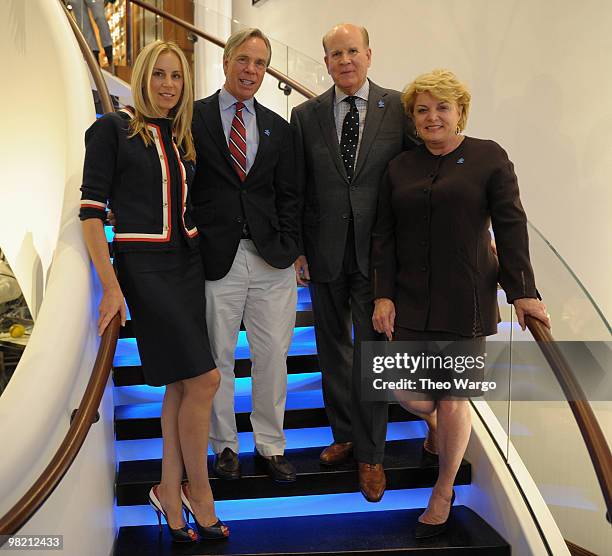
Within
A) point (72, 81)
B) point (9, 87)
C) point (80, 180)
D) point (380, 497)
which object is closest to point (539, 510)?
point (380, 497)

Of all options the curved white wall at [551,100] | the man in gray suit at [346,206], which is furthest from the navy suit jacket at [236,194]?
the curved white wall at [551,100]

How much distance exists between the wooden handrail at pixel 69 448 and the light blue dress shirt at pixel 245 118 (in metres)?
0.93

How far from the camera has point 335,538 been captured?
2.81m

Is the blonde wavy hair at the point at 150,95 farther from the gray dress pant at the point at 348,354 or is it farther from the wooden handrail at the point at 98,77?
the wooden handrail at the point at 98,77

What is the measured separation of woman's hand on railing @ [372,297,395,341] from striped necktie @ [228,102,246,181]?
77 cm

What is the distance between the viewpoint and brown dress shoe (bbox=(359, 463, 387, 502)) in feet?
9.64

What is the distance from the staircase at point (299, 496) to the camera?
276 cm

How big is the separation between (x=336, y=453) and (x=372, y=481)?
0.22 m

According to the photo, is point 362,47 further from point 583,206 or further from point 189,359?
point 583,206

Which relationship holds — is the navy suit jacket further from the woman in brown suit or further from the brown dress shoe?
the brown dress shoe

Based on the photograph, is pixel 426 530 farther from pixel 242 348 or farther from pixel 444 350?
pixel 242 348

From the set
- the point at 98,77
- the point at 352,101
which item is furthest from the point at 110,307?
the point at 98,77

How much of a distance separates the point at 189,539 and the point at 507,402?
1.51 m

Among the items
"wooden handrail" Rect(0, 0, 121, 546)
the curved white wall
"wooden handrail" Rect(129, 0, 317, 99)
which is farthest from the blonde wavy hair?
"wooden handrail" Rect(129, 0, 317, 99)
